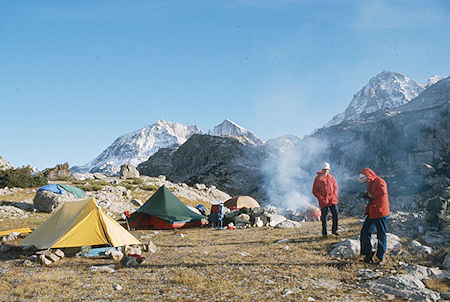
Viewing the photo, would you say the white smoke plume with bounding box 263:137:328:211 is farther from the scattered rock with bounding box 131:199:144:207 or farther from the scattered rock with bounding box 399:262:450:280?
the scattered rock with bounding box 399:262:450:280

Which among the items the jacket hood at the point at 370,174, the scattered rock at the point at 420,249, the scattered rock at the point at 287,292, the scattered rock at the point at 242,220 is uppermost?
the jacket hood at the point at 370,174

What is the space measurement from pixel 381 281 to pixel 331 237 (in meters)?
A: 4.89

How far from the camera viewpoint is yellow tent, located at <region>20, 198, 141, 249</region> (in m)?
9.61

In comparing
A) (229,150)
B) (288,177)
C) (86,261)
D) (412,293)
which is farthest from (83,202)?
(229,150)

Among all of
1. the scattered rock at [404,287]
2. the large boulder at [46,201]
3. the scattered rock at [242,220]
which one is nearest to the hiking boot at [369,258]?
the scattered rock at [404,287]

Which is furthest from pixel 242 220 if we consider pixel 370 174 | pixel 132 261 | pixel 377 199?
pixel 377 199

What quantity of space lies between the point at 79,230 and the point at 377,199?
913cm

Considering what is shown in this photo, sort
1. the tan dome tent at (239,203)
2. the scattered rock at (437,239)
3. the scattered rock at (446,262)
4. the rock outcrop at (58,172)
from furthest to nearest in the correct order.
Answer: the rock outcrop at (58,172) < the tan dome tent at (239,203) < the scattered rock at (437,239) < the scattered rock at (446,262)

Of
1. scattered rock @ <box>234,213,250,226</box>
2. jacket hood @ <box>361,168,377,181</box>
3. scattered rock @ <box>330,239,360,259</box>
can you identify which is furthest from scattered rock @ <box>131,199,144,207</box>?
jacket hood @ <box>361,168,377,181</box>

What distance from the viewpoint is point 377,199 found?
7625mm

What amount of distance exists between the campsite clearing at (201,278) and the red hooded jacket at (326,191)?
1.90m

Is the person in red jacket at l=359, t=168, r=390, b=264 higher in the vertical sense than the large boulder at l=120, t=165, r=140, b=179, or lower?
lower

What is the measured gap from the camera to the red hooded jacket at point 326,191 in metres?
11.0

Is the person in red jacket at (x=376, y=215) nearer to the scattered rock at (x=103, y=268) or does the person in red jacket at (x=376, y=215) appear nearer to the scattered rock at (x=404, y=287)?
the scattered rock at (x=404, y=287)
